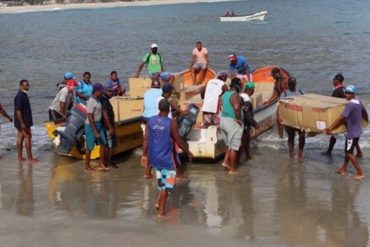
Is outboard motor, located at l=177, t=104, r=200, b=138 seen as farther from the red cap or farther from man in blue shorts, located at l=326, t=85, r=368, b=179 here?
the red cap

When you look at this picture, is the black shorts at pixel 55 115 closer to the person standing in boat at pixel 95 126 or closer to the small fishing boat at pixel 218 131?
the person standing in boat at pixel 95 126

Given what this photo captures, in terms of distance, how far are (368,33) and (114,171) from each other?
41.2m

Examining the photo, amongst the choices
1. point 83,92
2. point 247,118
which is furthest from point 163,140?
point 83,92

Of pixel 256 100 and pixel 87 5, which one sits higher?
pixel 256 100

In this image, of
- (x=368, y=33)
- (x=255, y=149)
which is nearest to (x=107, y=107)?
(x=255, y=149)

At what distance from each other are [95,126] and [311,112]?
352cm

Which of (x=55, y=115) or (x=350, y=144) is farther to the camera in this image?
(x=55, y=115)

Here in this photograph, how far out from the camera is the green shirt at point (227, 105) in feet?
33.2

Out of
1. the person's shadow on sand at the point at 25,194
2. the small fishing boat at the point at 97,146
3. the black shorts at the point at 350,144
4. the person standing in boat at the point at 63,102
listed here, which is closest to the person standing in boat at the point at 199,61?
the small fishing boat at the point at 97,146

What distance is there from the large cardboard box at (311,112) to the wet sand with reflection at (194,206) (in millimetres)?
798

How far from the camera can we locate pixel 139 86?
13742 millimetres

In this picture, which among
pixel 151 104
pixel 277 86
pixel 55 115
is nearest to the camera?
pixel 151 104

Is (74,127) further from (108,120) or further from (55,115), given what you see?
(55,115)

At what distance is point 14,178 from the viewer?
10297 millimetres
